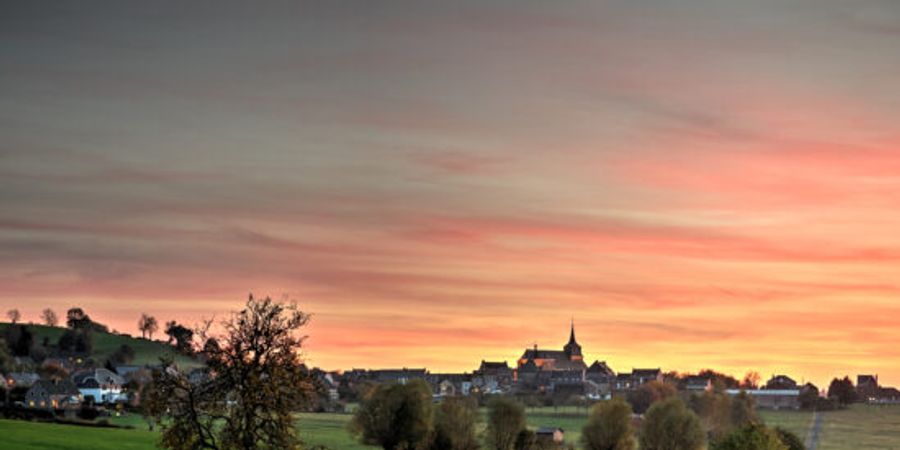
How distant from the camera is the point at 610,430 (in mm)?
150000

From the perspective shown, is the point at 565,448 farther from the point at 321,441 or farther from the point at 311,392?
the point at 311,392

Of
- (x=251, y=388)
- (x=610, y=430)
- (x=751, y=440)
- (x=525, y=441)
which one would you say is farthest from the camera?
(x=610, y=430)

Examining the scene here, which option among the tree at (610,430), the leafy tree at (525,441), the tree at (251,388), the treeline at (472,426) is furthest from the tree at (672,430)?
the tree at (251,388)

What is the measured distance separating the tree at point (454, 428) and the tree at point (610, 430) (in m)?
16.0

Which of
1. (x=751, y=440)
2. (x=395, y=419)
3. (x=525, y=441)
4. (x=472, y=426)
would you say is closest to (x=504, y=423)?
(x=472, y=426)

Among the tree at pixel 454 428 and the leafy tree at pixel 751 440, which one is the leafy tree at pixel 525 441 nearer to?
the tree at pixel 454 428

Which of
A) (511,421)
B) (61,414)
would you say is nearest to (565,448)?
(511,421)

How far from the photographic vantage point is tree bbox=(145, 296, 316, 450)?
41.6m

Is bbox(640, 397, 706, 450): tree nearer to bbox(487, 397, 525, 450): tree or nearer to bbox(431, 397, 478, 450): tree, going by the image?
bbox(487, 397, 525, 450): tree

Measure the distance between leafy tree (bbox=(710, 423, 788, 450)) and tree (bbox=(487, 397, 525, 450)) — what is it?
136 feet

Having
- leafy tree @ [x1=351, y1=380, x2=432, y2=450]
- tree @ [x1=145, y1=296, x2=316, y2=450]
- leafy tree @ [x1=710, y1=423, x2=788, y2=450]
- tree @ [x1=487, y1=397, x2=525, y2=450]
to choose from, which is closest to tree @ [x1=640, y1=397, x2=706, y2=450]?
tree @ [x1=487, y1=397, x2=525, y2=450]

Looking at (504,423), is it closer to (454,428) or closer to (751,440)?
(454,428)

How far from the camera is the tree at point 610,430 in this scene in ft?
490

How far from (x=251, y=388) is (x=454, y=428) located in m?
103
